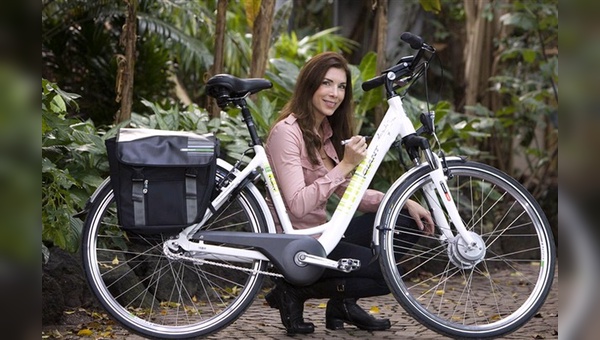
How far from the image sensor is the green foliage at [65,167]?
4.12 metres

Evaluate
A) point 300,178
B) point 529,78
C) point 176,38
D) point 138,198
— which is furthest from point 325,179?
point 529,78

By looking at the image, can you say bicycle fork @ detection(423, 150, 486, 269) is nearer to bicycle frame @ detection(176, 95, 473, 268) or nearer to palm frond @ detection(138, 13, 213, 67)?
bicycle frame @ detection(176, 95, 473, 268)

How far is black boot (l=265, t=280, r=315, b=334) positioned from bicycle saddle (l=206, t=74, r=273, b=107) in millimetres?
861

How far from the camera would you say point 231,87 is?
388cm

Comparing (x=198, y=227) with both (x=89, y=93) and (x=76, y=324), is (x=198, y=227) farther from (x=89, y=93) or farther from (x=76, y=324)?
(x=89, y=93)

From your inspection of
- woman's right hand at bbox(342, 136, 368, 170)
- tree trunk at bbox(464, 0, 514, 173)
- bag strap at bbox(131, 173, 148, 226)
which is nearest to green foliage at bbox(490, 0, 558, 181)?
tree trunk at bbox(464, 0, 514, 173)

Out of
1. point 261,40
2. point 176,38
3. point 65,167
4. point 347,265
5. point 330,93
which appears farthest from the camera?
point 176,38

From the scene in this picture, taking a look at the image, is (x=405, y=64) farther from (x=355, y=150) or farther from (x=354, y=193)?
(x=354, y=193)

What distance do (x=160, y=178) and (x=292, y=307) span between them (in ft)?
3.06

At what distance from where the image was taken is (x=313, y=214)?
13.5 ft

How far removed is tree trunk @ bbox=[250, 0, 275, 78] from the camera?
6500 millimetres
